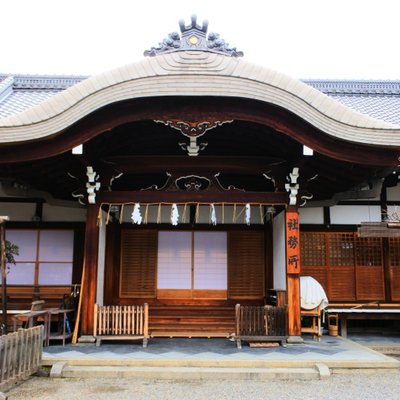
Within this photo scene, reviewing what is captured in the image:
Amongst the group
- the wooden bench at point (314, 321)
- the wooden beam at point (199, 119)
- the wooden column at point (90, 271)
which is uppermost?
the wooden beam at point (199, 119)

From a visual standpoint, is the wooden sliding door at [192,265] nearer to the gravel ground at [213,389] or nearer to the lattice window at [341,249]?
the lattice window at [341,249]

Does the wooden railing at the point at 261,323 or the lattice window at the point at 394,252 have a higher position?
the lattice window at the point at 394,252

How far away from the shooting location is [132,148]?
948 cm

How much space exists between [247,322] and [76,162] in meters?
4.54

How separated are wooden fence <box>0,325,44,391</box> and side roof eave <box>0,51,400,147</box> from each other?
10.6 ft

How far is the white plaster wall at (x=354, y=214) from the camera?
37.9ft

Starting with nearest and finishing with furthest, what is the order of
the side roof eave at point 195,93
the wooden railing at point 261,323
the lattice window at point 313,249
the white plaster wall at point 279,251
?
the side roof eave at point 195,93 → the wooden railing at point 261,323 → the white plaster wall at point 279,251 → the lattice window at point 313,249

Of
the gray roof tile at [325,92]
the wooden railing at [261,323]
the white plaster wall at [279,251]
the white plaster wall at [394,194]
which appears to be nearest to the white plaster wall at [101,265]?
the wooden railing at [261,323]

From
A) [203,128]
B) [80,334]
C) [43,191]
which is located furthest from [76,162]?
[80,334]

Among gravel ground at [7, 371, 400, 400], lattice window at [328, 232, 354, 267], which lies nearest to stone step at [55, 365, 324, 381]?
gravel ground at [7, 371, 400, 400]

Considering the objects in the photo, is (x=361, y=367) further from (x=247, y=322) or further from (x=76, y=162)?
(x=76, y=162)

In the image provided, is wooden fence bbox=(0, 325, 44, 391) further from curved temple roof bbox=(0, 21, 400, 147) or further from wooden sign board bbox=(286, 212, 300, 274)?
wooden sign board bbox=(286, 212, 300, 274)

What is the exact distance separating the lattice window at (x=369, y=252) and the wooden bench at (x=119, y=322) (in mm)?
5665

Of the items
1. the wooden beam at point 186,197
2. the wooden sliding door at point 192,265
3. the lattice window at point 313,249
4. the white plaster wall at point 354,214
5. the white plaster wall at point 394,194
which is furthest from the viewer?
the white plaster wall at point 394,194
